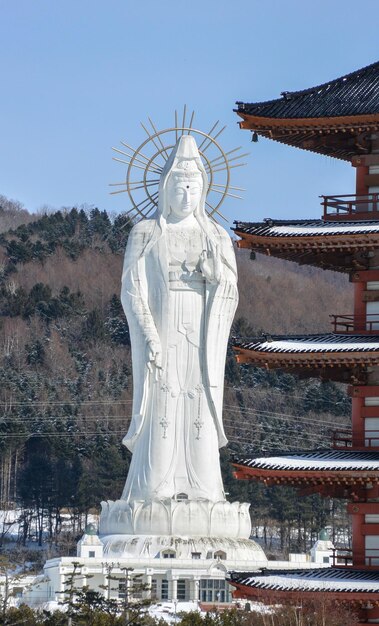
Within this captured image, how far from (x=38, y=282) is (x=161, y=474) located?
177 feet

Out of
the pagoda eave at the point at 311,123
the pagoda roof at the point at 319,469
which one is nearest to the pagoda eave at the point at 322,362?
the pagoda roof at the point at 319,469

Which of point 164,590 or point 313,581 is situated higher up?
point 313,581

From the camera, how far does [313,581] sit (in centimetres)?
3244

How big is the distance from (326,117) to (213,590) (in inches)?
758

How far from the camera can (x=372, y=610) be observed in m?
32.7

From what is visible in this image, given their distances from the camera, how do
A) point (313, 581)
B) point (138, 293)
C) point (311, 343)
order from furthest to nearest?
point (138, 293) < point (311, 343) < point (313, 581)

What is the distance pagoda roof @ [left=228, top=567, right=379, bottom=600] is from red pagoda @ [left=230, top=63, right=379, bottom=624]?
1 cm

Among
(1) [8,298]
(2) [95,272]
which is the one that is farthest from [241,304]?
(1) [8,298]

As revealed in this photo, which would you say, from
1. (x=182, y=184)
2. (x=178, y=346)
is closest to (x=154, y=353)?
(x=178, y=346)

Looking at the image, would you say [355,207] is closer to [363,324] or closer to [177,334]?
[363,324]

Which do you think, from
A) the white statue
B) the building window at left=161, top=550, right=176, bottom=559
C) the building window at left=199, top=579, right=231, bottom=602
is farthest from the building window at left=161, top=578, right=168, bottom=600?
the white statue

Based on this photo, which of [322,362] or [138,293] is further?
[138,293]

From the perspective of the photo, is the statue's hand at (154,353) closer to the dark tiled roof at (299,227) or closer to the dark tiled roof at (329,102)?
the dark tiled roof at (329,102)

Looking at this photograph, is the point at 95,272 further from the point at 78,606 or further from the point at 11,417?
the point at 78,606
